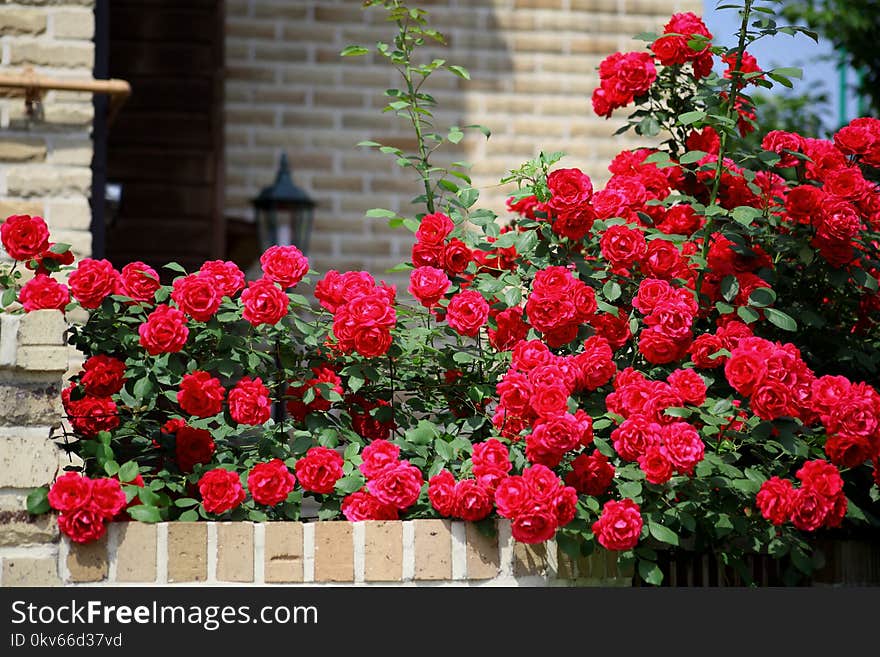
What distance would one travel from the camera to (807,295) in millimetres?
3182

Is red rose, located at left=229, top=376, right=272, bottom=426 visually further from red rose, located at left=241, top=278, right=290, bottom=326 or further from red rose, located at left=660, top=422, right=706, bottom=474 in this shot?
red rose, located at left=660, top=422, right=706, bottom=474

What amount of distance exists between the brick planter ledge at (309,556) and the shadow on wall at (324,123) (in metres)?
3.18

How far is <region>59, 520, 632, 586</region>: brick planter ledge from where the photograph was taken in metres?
2.57

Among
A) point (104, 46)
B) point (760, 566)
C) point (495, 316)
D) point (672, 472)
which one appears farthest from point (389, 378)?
point (104, 46)

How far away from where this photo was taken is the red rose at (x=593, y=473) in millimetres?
2660

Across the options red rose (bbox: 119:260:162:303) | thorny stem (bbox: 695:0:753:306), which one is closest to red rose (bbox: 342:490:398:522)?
red rose (bbox: 119:260:162:303)

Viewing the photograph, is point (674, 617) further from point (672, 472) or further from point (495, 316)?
point (495, 316)

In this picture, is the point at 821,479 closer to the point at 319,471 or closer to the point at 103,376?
the point at 319,471

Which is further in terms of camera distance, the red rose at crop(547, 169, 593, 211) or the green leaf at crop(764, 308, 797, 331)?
the red rose at crop(547, 169, 593, 211)

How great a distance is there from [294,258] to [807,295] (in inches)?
54.1

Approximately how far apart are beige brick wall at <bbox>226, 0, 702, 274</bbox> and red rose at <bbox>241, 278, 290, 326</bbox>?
2.91 m

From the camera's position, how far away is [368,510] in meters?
2.65

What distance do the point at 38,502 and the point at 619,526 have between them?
1.24 meters

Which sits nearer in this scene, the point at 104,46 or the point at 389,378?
the point at 389,378
